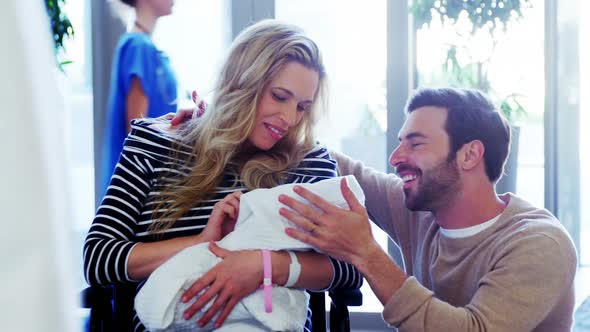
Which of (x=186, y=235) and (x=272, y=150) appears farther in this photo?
(x=272, y=150)

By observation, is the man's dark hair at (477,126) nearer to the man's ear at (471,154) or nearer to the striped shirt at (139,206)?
the man's ear at (471,154)

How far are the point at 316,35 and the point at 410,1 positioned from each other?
1.49 ft

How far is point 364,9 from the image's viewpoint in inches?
132

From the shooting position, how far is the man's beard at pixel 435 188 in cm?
181

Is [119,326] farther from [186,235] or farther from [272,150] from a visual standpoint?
[272,150]

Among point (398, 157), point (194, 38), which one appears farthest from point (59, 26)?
point (398, 157)

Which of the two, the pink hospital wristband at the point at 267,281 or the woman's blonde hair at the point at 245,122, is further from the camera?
the woman's blonde hair at the point at 245,122

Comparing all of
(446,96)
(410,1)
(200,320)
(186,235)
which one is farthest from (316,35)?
(200,320)

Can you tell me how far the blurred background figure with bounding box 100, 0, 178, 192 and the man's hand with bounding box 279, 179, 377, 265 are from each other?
28.7 inches

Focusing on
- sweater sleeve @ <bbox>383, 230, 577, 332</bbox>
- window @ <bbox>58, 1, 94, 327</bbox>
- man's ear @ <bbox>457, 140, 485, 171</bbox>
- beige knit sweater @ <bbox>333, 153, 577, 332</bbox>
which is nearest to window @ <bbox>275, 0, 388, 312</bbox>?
window @ <bbox>58, 1, 94, 327</bbox>

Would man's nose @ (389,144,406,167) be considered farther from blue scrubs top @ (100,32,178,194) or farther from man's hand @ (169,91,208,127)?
blue scrubs top @ (100,32,178,194)

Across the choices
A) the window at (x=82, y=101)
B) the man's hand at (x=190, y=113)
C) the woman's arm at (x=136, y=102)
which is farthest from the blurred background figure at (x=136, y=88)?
the window at (x=82, y=101)

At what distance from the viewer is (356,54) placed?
338 cm

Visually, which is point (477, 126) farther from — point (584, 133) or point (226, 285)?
point (584, 133)
